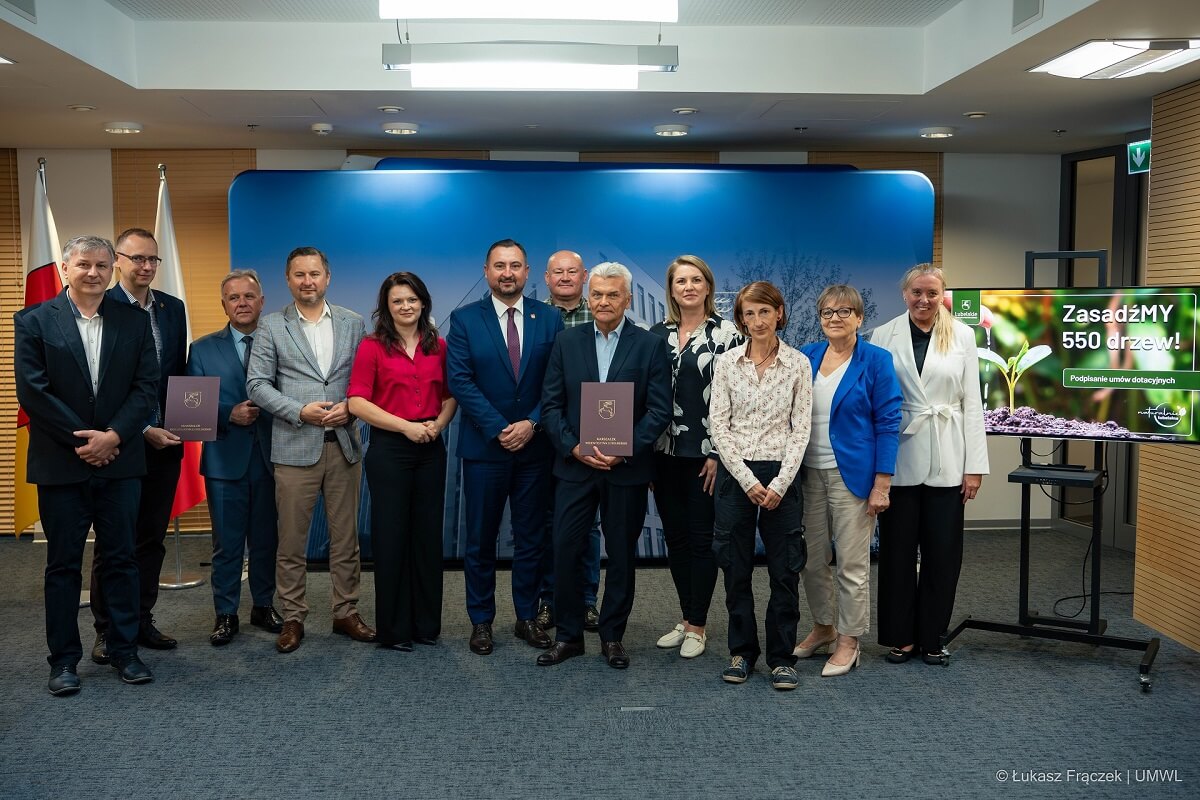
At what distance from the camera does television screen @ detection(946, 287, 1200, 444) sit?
13.4ft

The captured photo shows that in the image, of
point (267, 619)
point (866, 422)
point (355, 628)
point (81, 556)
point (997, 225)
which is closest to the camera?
point (81, 556)

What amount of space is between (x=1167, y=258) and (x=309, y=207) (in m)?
4.70

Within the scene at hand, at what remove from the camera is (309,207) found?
5.84 metres

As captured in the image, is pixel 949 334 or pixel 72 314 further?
pixel 949 334

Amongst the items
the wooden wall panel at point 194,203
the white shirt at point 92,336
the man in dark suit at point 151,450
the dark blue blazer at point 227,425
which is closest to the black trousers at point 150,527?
the man in dark suit at point 151,450

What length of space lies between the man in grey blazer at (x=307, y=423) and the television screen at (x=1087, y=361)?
2.83m

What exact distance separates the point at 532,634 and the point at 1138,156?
463 cm

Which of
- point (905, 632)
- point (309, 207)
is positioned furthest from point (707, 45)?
point (905, 632)

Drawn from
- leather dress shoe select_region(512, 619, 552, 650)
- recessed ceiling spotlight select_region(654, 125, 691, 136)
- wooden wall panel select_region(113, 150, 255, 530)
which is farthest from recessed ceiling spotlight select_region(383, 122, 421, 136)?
leather dress shoe select_region(512, 619, 552, 650)

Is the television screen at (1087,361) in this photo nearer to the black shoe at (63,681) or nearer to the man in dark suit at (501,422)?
the man in dark suit at (501,422)

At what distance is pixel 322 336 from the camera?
439 cm

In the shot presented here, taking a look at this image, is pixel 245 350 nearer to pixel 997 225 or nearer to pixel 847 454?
pixel 847 454

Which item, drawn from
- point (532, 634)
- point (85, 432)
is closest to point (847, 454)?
point (532, 634)

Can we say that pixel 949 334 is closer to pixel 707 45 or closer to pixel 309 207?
pixel 707 45
